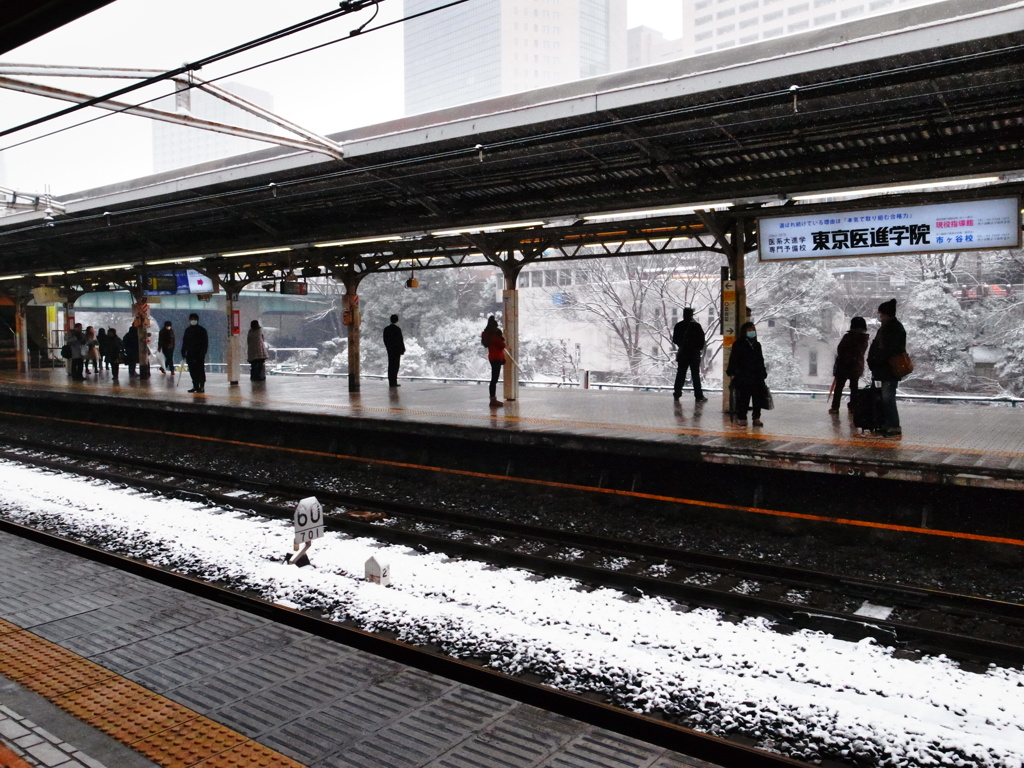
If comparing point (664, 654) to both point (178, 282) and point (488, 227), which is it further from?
point (178, 282)

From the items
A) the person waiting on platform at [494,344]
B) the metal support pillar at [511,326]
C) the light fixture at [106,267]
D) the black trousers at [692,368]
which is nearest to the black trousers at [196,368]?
the light fixture at [106,267]

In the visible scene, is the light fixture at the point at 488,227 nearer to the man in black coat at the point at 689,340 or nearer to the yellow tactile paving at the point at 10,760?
the man in black coat at the point at 689,340

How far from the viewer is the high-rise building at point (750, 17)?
103 meters

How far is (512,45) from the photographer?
134 metres

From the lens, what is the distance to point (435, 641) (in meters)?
5.82

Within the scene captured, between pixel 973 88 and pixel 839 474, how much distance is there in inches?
168

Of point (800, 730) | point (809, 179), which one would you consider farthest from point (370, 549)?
point (809, 179)

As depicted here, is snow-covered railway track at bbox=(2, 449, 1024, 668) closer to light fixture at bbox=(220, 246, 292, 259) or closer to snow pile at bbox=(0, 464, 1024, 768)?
snow pile at bbox=(0, 464, 1024, 768)

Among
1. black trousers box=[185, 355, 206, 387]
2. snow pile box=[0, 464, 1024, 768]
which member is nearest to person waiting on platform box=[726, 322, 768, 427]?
snow pile box=[0, 464, 1024, 768]

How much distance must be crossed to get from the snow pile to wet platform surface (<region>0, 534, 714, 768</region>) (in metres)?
0.80

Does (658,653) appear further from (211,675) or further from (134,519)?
(134,519)

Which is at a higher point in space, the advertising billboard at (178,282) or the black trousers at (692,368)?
the advertising billboard at (178,282)

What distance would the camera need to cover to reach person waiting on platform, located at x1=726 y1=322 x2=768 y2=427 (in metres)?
11.0

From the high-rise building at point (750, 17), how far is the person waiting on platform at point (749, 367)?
10469 centimetres
